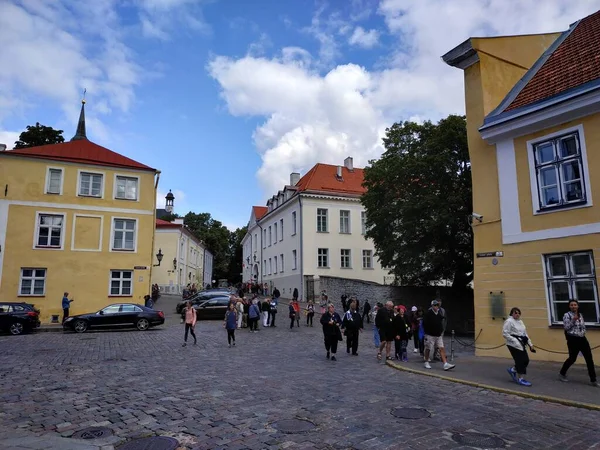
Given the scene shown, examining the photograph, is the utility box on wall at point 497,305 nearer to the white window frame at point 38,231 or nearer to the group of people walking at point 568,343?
the group of people walking at point 568,343

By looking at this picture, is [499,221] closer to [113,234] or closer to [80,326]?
[80,326]

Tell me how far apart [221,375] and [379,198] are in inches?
768

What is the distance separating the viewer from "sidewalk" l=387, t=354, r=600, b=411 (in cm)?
814

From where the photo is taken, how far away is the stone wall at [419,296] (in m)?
27.0

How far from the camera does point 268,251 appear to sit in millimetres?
53469

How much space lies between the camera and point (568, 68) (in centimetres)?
1316

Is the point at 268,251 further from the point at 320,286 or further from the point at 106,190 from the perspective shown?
the point at 106,190

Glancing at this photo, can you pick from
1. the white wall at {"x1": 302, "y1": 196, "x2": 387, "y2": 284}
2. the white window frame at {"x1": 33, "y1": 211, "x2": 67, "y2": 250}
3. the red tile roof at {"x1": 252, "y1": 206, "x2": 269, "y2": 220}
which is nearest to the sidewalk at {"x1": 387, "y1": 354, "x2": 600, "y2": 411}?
the white window frame at {"x1": 33, "y1": 211, "x2": 67, "y2": 250}

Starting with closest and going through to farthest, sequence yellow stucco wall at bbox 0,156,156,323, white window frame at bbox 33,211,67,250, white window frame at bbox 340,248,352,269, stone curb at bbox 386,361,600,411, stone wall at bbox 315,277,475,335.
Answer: stone curb at bbox 386,361,600,411, stone wall at bbox 315,277,475,335, yellow stucco wall at bbox 0,156,156,323, white window frame at bbox 33,211,67,250, white window frame at bbox 340,248,352,269

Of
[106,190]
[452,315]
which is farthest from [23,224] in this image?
[452,315]

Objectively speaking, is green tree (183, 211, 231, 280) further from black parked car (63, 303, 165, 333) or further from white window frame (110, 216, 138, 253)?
black parked car (63, 303, 165, 333)

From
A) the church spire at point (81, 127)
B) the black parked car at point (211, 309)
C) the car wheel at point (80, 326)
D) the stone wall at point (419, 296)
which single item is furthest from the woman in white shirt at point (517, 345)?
the church spire at point (81, 127)

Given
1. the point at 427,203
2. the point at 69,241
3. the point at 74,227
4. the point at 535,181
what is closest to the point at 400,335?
the point at 535,181

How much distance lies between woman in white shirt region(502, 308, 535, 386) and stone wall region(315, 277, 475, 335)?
679 inches
